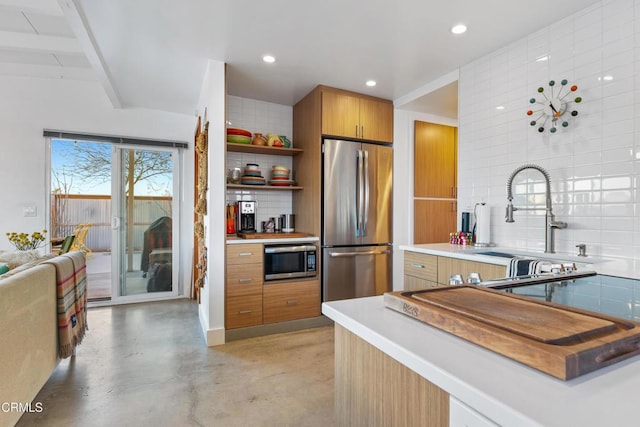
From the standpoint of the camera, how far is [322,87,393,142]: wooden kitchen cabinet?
3438 mm

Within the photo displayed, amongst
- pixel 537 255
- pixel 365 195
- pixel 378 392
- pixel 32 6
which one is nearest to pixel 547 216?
pixel 537 255

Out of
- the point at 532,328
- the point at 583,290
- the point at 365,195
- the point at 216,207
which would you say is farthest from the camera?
the point at 365,195

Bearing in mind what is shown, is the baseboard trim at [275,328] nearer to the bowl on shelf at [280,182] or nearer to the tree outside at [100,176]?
the bowl on shelf at [280,182]

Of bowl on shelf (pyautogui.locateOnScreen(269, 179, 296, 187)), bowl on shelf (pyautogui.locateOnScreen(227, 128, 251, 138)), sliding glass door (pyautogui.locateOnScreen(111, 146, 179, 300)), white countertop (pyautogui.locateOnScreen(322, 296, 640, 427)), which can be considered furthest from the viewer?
sliding glass door (pyautogui.locateOnScreen(111, 146, 179, 300))

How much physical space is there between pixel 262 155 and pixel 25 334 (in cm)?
275

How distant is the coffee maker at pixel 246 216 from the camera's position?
3578 millimetres

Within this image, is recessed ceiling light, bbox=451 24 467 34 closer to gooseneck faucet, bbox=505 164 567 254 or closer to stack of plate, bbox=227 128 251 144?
gooseneck faucet, bbox=505 164 567 254

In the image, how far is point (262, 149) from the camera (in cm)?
355

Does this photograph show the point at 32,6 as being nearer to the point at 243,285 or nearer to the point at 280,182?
the point at 280,182

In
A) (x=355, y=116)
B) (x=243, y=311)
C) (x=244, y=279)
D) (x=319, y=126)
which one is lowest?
(x=243, y=311)

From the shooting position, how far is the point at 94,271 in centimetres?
532

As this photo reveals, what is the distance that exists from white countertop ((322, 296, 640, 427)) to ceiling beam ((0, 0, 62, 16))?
11.2ft

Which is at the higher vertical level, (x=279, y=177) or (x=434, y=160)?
(x=434, y=160)

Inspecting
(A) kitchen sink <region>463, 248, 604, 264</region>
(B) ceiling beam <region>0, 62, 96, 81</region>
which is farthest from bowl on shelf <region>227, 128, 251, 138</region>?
(A) kitchen sink <region>463, 248, 604, 264</region>
